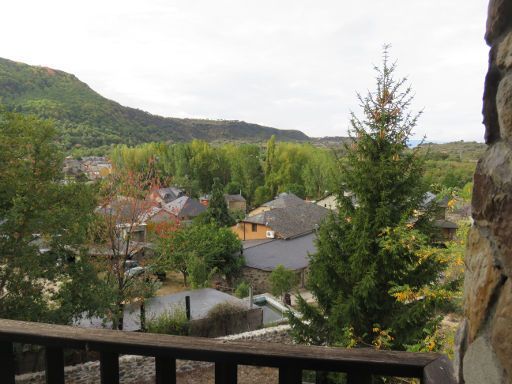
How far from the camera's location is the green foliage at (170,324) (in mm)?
10375

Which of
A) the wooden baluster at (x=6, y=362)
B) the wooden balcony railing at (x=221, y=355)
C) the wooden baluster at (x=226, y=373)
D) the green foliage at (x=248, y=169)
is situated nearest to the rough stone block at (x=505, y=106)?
the wooden balcony railing at (x=221, y=355)

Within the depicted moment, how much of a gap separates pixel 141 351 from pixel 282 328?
33.7ft

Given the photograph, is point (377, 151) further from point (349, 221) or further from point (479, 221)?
point (479, 221)

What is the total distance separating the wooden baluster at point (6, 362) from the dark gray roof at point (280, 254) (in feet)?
57.1

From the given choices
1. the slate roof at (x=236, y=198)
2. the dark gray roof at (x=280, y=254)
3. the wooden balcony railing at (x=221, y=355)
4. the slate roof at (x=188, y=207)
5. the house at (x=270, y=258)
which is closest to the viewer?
the wooden balcony railing at (x=221, y=355)

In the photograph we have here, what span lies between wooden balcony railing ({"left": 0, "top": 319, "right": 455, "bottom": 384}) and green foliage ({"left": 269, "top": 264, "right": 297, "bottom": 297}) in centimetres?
1584

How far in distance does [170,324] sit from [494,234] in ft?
34.6

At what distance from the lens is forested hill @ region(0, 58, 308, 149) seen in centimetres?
7506

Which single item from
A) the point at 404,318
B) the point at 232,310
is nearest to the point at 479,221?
the point at 404,318

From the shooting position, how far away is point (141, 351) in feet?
3.90

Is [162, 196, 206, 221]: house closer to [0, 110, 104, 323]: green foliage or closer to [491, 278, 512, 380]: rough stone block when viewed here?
[0, 110, 104, 323]: green foliage

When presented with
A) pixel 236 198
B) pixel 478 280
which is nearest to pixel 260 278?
pixel 478 280

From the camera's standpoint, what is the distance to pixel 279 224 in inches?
990

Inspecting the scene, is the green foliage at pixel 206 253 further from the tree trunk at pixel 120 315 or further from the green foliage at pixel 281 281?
the tree trunk at pixel 120 315
